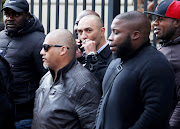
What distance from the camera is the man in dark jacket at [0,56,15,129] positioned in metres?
3.99

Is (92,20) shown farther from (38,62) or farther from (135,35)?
(135,35)

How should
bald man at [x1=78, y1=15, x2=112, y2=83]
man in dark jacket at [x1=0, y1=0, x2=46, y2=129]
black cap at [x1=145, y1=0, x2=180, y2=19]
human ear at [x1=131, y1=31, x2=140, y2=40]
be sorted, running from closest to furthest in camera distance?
human ear at [x1=131, y1=31, x2=140, y2=40]
black cap at [x1=145, y1=0, x2=180, y2=19]
bald man at [x1=78, y1=15, x2=112, y2=83]
man in dark jacket at [x1=0, y1=0, x2=46, y2=129]

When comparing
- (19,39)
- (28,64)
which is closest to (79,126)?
(28,64)

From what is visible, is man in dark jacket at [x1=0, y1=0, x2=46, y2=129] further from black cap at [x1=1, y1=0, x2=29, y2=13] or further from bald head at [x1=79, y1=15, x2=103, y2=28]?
bald head at [x1=79, y1=15, x2=103, y2=28]

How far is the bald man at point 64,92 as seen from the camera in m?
3.64

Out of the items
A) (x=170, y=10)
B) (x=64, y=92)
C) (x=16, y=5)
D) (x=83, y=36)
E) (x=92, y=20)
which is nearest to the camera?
(x=64, y=92)

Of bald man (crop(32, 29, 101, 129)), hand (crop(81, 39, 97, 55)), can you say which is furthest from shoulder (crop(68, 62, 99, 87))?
hand (crop(81, 39, 97, 55))

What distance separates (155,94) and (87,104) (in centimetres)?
96

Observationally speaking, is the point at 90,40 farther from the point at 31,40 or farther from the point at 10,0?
the point at 10,0

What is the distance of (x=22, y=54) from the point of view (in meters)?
4.70

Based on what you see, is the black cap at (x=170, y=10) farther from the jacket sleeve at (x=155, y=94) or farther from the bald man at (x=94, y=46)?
the jacket sleeve at (x=155, y=94)

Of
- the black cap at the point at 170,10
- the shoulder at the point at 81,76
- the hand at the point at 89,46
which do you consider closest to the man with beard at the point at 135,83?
the shoulder at the point at 81,76

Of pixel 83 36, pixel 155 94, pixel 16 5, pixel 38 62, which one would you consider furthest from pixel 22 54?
pixel 155 94

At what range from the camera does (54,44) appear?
397 centimetres
